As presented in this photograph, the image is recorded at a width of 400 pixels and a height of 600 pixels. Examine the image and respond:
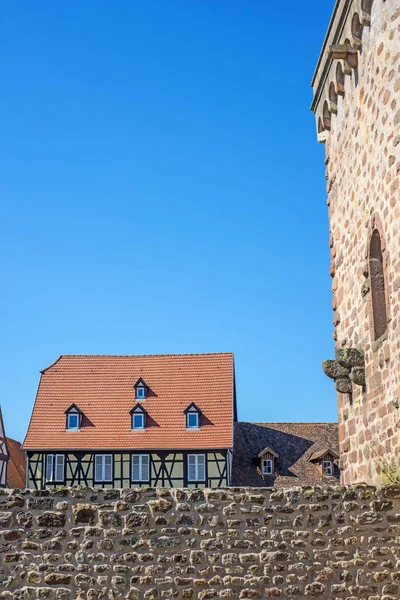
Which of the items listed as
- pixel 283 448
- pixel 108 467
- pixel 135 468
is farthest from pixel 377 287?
pixel 283 448

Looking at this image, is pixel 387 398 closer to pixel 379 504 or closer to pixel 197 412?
pixel 379 504

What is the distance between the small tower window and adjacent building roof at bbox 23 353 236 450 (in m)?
0.17

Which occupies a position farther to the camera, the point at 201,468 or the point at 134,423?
the point at 134,423

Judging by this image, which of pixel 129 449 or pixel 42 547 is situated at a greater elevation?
pixel 129 449

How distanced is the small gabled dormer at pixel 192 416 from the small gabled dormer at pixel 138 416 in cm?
175

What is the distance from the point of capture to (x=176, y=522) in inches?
311

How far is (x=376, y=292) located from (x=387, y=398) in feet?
3.93

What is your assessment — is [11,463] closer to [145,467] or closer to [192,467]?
[145,467]

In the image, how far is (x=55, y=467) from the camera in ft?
119

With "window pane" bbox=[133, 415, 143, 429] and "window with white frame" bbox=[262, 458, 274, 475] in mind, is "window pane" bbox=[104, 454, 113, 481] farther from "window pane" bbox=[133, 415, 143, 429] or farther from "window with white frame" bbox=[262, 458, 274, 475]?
"window with white frame" bbox=[262, 458, 274, 475]

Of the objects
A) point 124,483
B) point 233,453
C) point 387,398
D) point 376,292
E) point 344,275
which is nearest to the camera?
point 387,398

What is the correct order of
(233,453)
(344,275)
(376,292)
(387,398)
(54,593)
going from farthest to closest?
(233,453) < (344,275) < (376,292) < (387,398) < (54,593)

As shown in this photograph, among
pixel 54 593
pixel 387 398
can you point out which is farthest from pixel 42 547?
pixel 387 398

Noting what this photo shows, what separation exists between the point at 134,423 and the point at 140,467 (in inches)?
79.2
